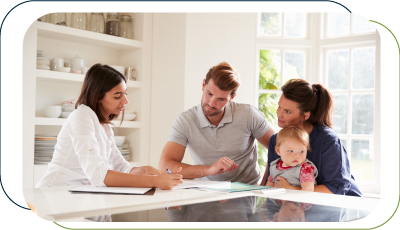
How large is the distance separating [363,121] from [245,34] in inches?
61.6

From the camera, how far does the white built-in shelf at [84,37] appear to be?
3404 millimetres

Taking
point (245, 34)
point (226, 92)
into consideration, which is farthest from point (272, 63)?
point (226, 92)

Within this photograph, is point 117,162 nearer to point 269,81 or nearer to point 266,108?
point 266,108

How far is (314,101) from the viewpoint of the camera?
6.74 feet

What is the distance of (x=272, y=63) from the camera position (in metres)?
4.22

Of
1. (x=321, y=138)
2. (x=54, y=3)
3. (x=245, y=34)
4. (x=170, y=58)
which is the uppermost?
(x=245, y=34)

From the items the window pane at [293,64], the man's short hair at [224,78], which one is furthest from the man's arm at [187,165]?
the window pane at [293,64]

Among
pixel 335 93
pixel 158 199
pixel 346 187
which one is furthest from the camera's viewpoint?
pixel 335 93

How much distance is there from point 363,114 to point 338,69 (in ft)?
1.89

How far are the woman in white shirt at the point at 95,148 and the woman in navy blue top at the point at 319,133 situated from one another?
76 centimetres

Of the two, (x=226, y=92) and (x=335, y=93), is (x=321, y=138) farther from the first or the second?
(x=335, y=93)

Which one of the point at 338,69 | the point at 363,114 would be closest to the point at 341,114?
the point at 363,114

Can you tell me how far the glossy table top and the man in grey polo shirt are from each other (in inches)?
30.7

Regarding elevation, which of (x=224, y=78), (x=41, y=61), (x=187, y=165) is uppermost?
(x=41, y=61)
